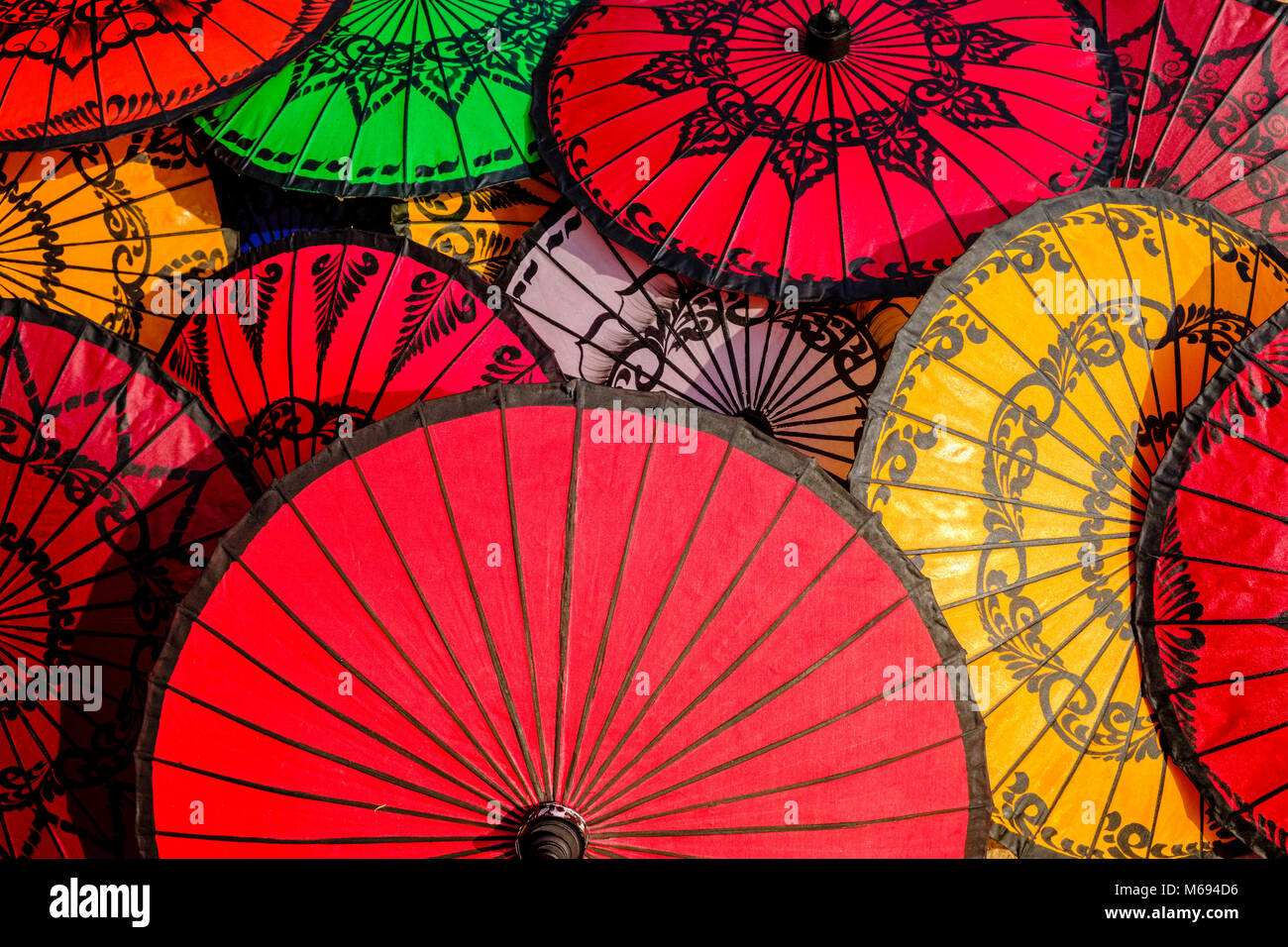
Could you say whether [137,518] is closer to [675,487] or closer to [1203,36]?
[675,487]

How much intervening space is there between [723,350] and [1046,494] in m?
1.21

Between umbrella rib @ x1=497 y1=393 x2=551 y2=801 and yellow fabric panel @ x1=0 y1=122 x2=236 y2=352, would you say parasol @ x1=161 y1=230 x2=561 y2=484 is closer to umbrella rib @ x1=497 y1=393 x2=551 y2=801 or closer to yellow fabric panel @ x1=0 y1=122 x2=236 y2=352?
yellow fabric panel @ x1=0 y1=122 x2=236 y2=352

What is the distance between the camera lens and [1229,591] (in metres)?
2.78

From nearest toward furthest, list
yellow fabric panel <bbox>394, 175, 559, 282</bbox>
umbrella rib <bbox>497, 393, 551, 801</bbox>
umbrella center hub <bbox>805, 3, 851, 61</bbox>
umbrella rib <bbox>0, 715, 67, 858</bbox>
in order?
1. umbrella rib <bbox>497, 393, 551, 801</bbox>
2. umbrella rib <bbox>0, 715, 67, 858</bbox>
3. umbrella center hub <bbox>805, 3, 851, 61</bbox>
4. yellow fabric panel <bbox>394, 175, 559, 282</bbox>

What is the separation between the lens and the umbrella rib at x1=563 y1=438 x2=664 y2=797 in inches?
90.7

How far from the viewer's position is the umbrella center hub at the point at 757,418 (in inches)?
136

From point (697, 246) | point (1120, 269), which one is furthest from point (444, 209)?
point (1120, 269)

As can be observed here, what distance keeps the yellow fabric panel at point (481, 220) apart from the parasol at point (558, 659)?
1.48m

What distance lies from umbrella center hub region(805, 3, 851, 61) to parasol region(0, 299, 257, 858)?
7.92 ft

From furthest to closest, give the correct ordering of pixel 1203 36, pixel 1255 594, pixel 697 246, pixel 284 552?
pixel 1203 36 → pixel 697 246 → pixel 1255 594 → pixel 284 552

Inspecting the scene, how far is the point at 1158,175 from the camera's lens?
3.48 m

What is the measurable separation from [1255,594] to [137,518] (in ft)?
10.8

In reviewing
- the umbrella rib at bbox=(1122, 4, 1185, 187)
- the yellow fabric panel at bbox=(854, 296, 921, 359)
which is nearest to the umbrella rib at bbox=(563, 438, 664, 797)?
the yellow fabric panel at bbox=(854, 296, 921, 359)

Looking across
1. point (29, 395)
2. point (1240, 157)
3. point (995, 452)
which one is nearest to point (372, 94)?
point (29, 395)
